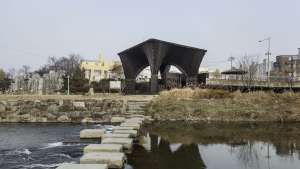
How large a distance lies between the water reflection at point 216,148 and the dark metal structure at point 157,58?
1378 centimetres

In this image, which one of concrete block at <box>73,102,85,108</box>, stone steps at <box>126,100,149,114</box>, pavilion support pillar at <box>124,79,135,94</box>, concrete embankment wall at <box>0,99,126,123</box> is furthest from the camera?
pavilion support pillar at <box>124,79,135,94</box>

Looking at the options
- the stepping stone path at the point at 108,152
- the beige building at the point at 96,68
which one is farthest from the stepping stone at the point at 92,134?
the beige building at the point at 96,68

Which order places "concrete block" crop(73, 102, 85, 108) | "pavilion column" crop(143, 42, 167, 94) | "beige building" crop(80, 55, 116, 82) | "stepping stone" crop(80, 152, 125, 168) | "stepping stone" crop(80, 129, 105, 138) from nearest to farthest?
1. "stepping stone" crop(80, 152, 125, 168)
2. "stepping stone" crop(80, 129, 105, 138)
3. "concrete block" crop(73, 102, 85, 108)
4. "pavilion column" crop(143, 42, 167, 94)
5. "beige building" crop(80, 55, 116, 82)

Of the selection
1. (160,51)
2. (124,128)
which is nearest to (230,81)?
(160,51)

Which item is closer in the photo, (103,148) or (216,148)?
(103,148)

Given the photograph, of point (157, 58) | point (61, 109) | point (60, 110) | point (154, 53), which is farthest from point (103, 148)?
point (157, 58)

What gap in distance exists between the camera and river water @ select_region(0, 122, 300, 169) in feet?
27.9

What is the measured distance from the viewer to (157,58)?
2916 cm

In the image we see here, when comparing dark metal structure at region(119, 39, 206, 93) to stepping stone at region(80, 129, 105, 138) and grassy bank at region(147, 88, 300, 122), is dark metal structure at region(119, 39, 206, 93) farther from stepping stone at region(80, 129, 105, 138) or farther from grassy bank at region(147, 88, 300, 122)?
stepping stone at region(80, 129, 105, 138)

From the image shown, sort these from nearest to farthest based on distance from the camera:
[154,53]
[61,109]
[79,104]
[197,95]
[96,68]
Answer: [61,109] → [79,104] → [197,95] → [154,53] → [96,68]

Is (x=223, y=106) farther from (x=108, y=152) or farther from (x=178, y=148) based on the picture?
(x=108, y=152)

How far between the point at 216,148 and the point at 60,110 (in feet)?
36.3

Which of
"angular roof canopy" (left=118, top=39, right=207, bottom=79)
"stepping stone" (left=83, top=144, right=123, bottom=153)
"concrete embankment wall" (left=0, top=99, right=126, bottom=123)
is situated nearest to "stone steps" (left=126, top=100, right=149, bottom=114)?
"concrete embankment wall" (left=0, top=99, right=126, bottom=123)

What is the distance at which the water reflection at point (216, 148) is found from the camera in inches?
336
